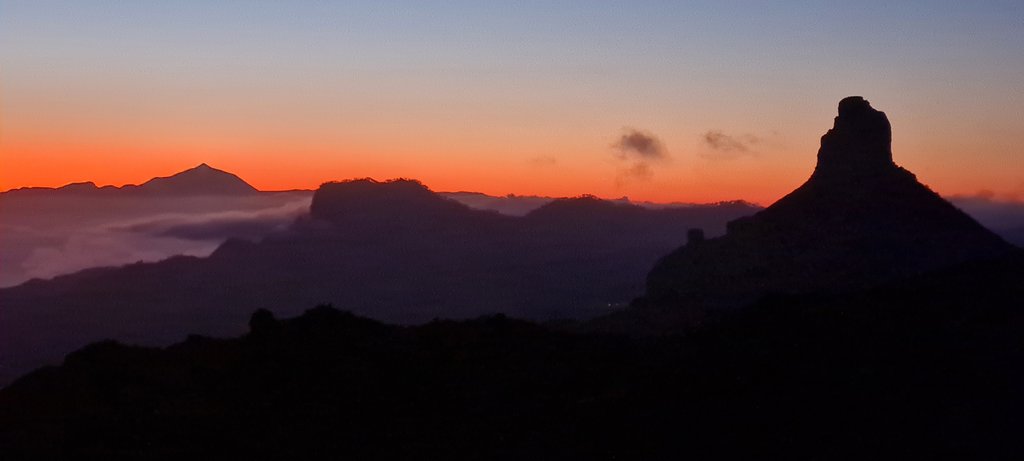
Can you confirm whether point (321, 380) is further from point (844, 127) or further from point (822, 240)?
point (844, 127)

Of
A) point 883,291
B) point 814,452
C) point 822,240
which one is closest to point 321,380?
point 814,452

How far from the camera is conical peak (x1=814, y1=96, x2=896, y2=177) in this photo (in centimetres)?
16125

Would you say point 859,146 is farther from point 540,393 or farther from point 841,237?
point 540,393

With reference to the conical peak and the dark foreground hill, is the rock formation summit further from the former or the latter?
the dark foreground hill

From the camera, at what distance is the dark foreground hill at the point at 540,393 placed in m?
49.3

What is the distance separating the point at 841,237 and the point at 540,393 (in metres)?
101

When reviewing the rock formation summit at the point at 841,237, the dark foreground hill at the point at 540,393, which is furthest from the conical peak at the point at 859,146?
the dark foreground hill at the point at 540,393

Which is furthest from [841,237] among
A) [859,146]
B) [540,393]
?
[540,393]

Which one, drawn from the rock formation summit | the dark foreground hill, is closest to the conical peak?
the rock formation summit

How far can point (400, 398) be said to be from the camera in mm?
55969

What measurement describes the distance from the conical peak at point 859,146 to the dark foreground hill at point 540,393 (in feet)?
303

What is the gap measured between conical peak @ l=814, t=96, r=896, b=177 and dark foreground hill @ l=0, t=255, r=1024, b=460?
9250 centimetres

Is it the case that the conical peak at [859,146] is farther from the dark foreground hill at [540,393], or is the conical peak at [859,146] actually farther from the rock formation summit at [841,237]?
the dark foreground hill at [540,393]

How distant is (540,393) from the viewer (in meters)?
57.1
